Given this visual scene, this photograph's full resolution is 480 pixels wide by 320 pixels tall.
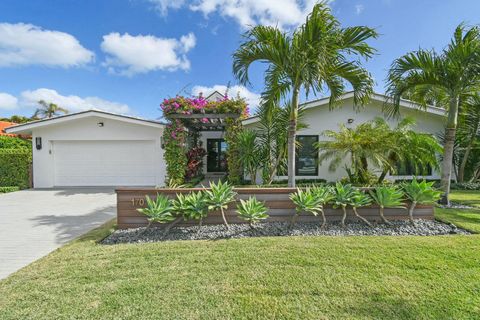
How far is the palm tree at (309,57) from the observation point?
16.9 ft

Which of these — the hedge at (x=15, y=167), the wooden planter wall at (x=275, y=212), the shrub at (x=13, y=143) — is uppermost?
the shrub at (x=13, y=143)

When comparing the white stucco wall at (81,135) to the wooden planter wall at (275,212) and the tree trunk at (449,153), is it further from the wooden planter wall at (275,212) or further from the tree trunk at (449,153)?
the tree trunk at (449,153)

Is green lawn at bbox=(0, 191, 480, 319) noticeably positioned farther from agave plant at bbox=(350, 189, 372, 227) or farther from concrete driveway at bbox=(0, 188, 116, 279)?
agave plant at bbox=(350, 189, 372, 227)

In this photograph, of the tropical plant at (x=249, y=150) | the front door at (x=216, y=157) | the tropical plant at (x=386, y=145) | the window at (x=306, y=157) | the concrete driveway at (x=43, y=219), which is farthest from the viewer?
the front door at (x=216, y=157)

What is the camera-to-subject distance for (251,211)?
425 cm

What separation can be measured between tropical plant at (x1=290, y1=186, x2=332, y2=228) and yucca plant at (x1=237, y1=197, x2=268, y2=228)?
2.05 feet

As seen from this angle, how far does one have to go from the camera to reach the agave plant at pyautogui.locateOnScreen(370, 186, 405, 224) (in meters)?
4.39

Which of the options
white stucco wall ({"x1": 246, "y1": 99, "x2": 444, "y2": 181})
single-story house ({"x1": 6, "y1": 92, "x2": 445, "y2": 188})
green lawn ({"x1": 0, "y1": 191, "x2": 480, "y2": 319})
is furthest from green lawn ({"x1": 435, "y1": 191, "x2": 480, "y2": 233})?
single-story house ({"x1": 6, "y1": 92, "x2": 445, "y2": 188})

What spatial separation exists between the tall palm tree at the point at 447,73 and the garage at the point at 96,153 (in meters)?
9.06

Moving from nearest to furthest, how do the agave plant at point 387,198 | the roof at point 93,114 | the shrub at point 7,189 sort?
the agave plant at point 387,198 → the shrub at point 7,189 → the roof at point 93,114

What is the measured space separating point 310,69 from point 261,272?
4386 mm

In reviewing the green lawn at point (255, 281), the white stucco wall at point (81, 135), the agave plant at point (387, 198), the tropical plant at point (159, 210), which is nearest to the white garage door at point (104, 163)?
the white stucco wall at point (81, 135)

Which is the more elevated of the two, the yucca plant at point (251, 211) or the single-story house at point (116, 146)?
the single-story house at point (116, 146)

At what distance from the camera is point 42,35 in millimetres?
9984
